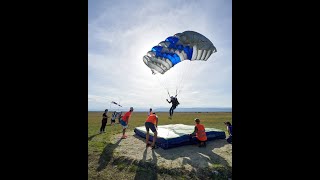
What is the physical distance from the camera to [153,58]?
1226 centimetres

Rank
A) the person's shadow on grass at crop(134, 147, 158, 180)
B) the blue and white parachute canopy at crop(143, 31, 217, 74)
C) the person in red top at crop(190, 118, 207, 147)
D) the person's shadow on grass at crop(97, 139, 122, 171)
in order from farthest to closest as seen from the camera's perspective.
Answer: the blue and white parachute canopy at crop(143, 31, 217, 74) < the person in red top at crop(190, 118, 207, 147) < the person's shadow on grass at crop(97, 139, 122, 171) < the person's shadow on grass at crop(134, 147, 158, 180)

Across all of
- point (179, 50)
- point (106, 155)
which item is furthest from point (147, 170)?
point (179, 50)

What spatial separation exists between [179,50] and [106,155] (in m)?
6.97

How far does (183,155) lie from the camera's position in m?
7.61

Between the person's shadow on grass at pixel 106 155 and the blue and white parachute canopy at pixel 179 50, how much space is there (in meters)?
6.05

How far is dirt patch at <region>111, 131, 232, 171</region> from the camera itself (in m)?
6.66

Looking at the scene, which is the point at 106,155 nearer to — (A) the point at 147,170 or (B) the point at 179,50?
(A) the point at 147,170

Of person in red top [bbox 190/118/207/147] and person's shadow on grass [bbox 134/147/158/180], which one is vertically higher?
person in red top [bbox 190/118/207/147]

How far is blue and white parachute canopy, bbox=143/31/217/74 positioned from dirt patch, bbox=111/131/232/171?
5.21m

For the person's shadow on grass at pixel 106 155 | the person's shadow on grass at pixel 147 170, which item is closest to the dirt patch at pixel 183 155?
the person's shadow on grass at pixel 147 170

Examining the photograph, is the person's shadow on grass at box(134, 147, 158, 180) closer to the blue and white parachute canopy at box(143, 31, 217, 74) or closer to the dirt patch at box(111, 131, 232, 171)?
the dirt patch at box(111, 131, 232, 171)

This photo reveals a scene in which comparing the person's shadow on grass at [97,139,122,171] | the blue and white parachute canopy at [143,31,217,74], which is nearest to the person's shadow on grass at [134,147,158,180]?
the person's shadow on grass at [97,139,122,171]
